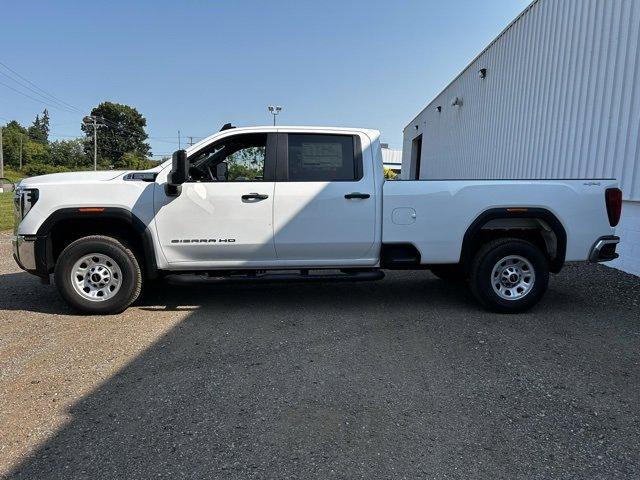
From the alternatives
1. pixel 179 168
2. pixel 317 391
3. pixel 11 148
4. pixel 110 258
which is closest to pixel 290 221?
pixel 179 168

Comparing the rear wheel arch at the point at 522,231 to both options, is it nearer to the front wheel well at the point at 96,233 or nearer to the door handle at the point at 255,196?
the door handle at the point at 255,196

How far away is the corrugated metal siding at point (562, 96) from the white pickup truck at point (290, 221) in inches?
131

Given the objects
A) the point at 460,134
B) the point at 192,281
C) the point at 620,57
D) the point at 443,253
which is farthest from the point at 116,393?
the point at 460,134

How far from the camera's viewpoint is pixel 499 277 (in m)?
5.38

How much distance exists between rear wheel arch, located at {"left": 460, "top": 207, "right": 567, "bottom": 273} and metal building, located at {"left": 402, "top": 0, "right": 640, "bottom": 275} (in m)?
2.94

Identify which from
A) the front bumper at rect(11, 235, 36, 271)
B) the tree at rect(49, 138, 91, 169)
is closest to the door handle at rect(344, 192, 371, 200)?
the front bumper at rect(11, 235, 36, 271)

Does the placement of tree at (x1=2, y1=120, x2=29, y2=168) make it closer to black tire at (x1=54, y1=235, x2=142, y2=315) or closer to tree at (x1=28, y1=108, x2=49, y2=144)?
tree at (x1=28, y1=108, x2=49, y2=144)

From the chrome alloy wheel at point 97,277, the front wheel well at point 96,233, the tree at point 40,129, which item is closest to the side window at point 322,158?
the front wheel well at point 96,233

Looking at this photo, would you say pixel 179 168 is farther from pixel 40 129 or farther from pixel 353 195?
pixel 40 129

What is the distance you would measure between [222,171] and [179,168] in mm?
585

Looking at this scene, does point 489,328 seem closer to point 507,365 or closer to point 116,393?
point 507,365

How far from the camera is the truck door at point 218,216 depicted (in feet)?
16.5

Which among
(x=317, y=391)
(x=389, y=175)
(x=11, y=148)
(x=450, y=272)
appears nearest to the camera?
(x=317, y=391)

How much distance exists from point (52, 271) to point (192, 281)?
1.59 metres
